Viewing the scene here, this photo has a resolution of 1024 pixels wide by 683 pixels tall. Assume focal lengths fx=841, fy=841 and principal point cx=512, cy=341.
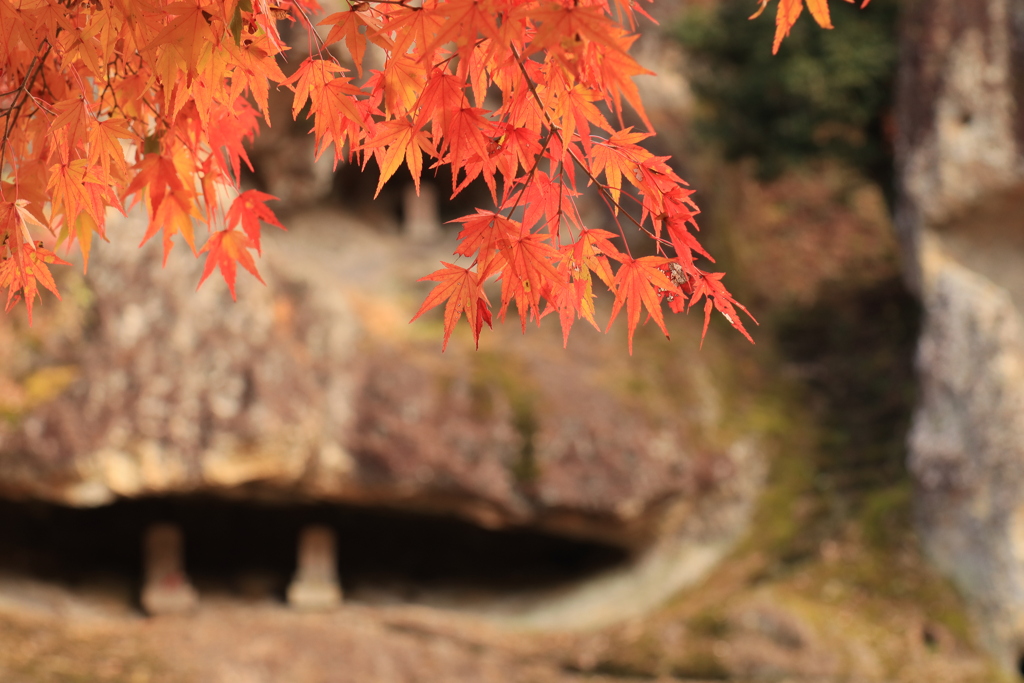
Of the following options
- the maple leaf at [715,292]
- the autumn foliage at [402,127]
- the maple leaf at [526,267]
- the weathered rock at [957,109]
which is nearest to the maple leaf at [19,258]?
the autumn foliage at [402,127]

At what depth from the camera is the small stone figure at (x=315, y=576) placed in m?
8.62

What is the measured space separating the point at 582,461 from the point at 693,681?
7.75 ft

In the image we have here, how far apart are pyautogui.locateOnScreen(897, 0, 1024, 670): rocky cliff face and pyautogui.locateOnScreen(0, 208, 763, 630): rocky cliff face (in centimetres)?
212

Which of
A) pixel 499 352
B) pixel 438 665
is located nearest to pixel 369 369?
pixel 499 352

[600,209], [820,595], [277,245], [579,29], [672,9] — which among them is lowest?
[820,595]

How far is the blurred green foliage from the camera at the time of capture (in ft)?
28.7

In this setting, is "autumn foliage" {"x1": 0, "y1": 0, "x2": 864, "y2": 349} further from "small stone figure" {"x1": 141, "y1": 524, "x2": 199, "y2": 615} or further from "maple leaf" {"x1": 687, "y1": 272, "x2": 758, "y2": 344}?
"small stone figure" {"x1": 141, "y1": 524, "x2": 199, "y2": 615}

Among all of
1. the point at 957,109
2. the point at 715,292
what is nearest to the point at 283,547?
the point at 957,109

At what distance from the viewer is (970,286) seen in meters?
7.28

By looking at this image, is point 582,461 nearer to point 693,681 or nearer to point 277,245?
point 693,681

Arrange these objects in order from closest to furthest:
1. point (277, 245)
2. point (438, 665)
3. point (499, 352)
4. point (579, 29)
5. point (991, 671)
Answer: point (579, 29) → point (991, 671) → point (438, 665) → point (499, 352) → point (277, 245)

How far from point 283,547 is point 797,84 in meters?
8.01

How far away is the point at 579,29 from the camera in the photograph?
5.91ft

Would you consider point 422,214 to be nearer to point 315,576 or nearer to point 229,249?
point 315,576
